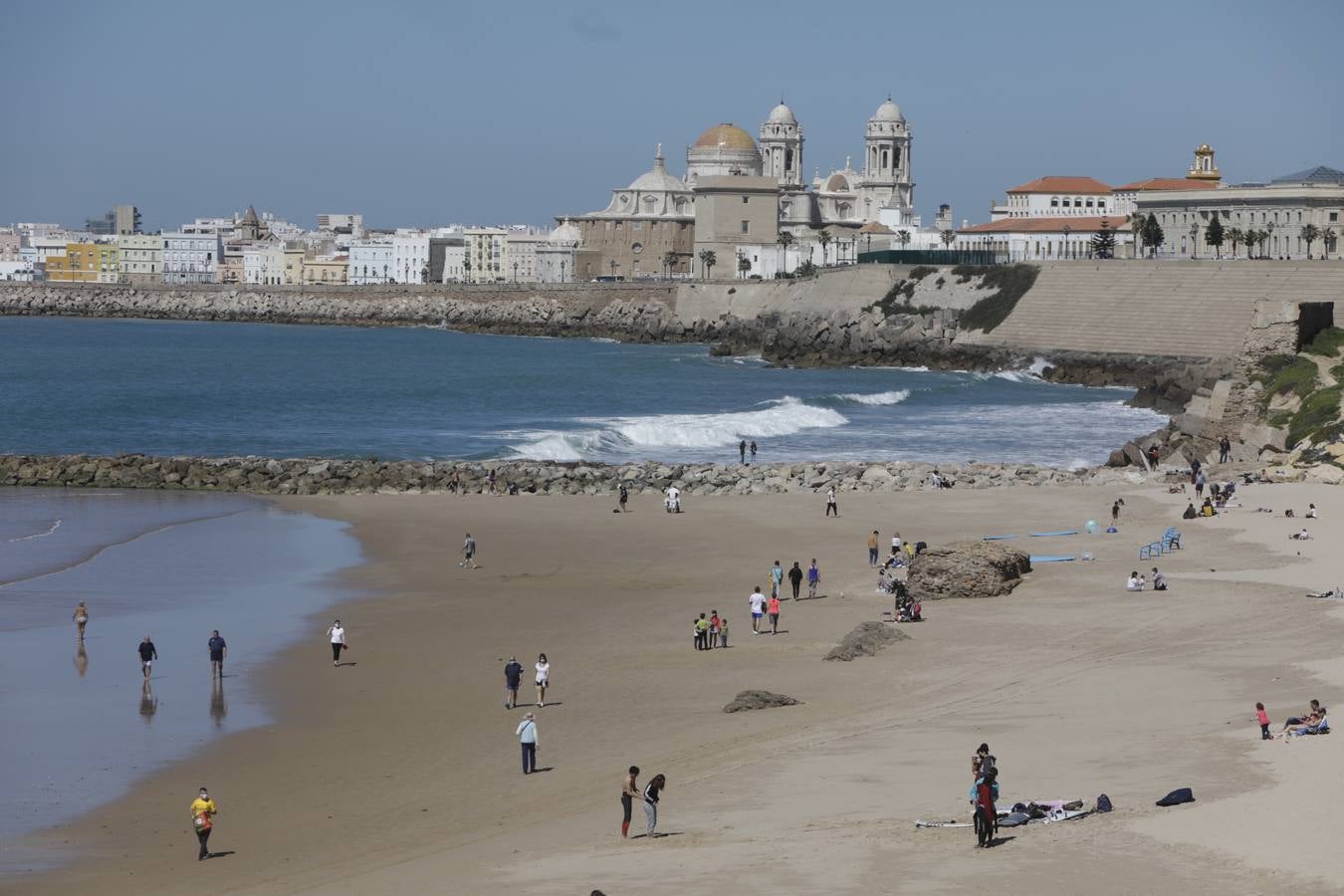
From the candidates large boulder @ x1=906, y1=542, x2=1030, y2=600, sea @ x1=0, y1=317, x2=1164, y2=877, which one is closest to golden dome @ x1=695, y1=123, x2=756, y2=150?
sea @ x1=0, y1=317, x2=1164, y2=877

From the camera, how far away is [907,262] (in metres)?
108

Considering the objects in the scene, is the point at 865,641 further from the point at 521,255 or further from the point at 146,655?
the point at 521,255

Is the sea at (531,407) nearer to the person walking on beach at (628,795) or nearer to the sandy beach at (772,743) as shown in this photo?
the sandy beach at (772,743)

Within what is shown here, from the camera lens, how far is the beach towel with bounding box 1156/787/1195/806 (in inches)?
574

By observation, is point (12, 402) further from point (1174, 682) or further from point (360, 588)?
point (1174, 682)

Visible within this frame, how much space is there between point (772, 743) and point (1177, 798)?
167 inches

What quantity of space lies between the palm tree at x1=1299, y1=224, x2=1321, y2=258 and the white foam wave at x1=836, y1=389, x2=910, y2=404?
1224 inches

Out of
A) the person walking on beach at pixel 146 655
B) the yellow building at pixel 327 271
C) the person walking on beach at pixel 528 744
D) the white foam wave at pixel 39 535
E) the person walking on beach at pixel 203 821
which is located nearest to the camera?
the person walking on beach at pixel 203 821

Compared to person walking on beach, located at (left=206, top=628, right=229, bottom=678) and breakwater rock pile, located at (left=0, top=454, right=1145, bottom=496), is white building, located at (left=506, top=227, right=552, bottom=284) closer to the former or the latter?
breakwater rock pile, located at (left=0, top=454, right=1145, bottom=496)

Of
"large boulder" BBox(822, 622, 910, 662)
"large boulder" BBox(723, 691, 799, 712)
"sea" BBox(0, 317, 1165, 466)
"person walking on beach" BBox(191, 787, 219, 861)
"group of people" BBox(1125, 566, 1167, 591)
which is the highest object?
"sea" BBox(0, 317, 1165, 466)

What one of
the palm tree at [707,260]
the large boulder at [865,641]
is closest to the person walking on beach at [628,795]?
the large boulder at [865,641]

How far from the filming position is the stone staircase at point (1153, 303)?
74562 mm

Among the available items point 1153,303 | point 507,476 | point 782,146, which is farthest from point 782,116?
point 507,476

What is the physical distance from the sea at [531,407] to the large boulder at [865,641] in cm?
Result: 2407
